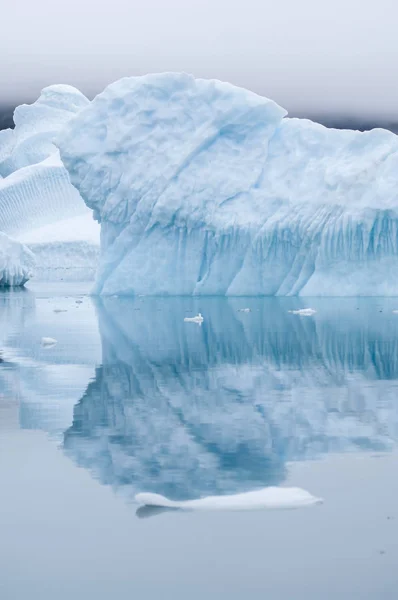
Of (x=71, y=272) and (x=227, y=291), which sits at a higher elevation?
(x=227, y=291)

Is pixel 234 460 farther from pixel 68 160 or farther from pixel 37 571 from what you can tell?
pixel 68 160

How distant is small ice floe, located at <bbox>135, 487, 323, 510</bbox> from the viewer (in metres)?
3.66

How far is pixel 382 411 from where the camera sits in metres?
5.74

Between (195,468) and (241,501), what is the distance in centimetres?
60

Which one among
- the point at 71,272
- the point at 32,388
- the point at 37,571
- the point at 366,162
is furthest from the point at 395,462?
the point at 71,272

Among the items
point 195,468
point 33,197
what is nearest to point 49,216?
point 33,197

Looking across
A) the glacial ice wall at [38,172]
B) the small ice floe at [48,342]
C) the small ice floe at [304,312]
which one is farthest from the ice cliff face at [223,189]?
the glacial ice wall at [38,172]

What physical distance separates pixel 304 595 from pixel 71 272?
4012 centimetres

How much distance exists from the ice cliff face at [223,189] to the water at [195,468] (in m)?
10.2

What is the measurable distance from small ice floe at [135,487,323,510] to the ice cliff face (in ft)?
51.7

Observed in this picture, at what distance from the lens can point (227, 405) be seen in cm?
605

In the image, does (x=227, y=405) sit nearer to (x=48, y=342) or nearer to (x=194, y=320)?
(x=48, y=342)

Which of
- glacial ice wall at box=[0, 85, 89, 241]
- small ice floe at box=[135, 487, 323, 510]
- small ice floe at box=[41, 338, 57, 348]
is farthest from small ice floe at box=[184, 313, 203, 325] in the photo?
glacial ice wall at box=[0, 85, 89, 241]

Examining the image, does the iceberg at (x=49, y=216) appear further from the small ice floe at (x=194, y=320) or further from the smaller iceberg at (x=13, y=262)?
the small ice floe at (x=194, y=320)
